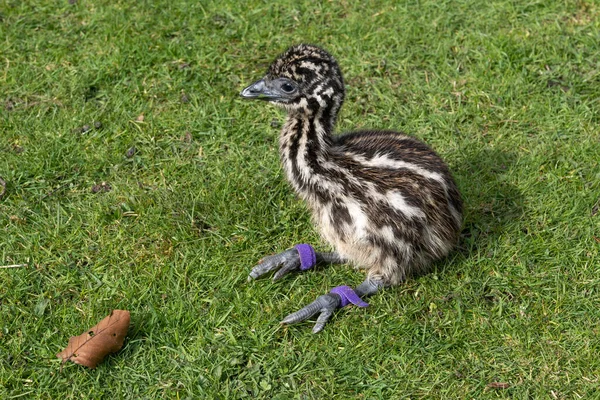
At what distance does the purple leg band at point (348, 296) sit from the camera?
4531 millimetres

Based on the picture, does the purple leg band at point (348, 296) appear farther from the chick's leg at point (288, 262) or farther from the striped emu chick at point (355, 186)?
the chick's leg at point (288, 262)

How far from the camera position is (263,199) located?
17.0 ft

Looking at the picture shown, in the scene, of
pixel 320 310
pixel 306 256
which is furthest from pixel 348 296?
pixel 306 256

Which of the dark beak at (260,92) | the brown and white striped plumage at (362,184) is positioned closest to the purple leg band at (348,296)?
the brown and white striped plumage at (362,184)

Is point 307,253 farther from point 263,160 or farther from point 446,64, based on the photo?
point 446,64

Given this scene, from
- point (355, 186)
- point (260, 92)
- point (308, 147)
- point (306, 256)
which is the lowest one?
point (306, 256)

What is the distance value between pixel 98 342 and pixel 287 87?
1711 mm

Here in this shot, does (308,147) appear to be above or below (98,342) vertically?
above

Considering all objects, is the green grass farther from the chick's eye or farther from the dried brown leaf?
the chick's eye


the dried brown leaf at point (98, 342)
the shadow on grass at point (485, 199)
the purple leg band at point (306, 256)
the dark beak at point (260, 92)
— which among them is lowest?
the dried brown leaf at point (98, 342)

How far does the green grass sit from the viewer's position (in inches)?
170

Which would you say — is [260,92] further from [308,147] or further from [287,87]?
[308,147]

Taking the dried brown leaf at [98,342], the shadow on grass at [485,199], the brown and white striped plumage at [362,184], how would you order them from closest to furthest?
the dried brown leaf at [98,342], the brown and white striped plumage at [362,184], the shadow on grass at [485,199]

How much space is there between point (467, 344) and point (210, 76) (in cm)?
288
